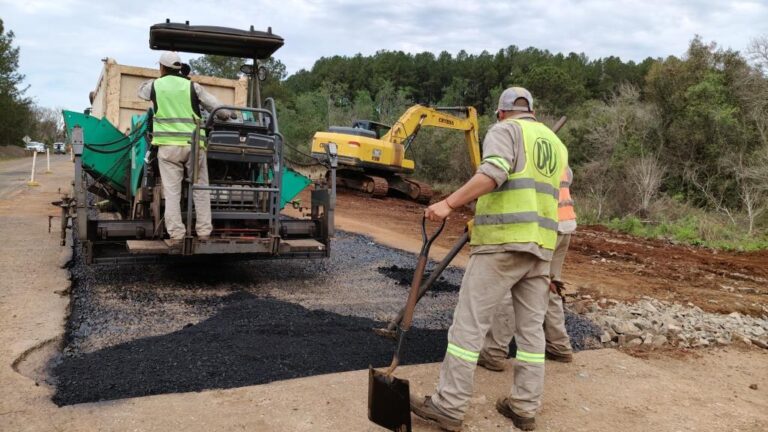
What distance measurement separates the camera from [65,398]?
3.54 m

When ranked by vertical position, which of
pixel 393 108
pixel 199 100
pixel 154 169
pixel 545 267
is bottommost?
pixel 545 267

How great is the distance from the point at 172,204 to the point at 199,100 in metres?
1.05

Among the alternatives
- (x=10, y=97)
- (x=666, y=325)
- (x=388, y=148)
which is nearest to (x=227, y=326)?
(x=666, y=325)

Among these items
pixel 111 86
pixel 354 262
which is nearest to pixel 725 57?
pixel 354 262

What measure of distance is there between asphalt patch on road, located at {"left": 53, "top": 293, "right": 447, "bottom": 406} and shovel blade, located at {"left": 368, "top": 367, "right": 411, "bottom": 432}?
94 centimetres

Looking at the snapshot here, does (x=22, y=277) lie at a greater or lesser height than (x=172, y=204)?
lesser

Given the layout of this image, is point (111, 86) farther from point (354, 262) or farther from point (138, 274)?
point (354, 262)

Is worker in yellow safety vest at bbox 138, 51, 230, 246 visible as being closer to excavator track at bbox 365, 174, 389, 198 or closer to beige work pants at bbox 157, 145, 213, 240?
beige work pants at bbox 157, 145, 213, 240

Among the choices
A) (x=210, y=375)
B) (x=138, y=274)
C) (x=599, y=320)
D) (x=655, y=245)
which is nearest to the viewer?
(x=210, y=375)

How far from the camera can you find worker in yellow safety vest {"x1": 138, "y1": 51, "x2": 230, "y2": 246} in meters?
5.98

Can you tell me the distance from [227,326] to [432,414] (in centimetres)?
216

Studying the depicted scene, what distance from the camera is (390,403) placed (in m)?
3.31

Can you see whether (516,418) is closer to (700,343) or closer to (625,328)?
(625,328)

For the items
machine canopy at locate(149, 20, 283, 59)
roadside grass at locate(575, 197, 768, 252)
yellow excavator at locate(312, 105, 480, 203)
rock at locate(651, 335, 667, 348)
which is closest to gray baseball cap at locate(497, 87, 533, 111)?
rock at locate(651, 335, 667, 348)
